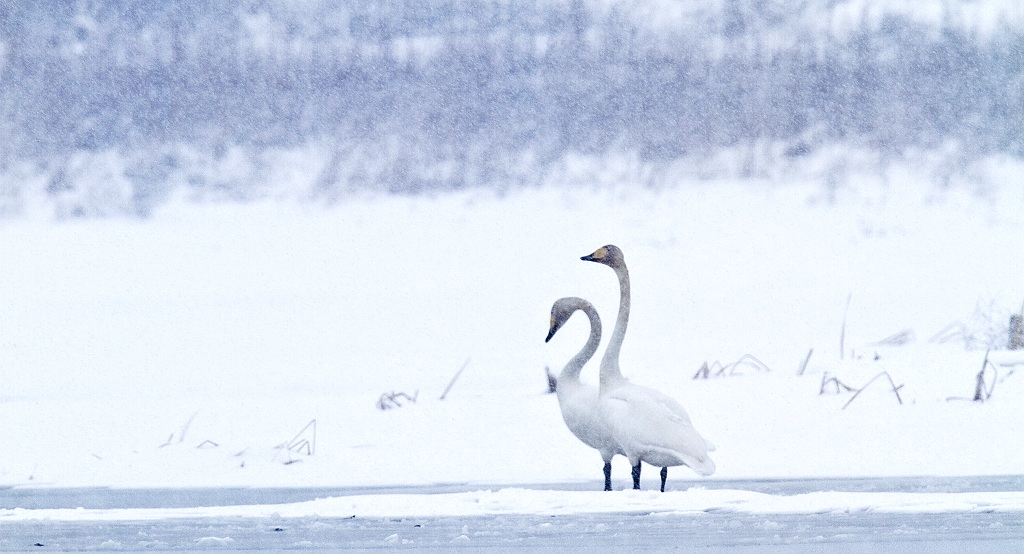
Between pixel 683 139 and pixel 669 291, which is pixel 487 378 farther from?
pixel 683 139

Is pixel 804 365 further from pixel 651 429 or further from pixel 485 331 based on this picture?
→ pixel 485 331

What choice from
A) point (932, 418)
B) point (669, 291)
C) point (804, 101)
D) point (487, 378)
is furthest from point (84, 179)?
point (932, 418)

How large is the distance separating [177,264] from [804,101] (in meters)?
2.08

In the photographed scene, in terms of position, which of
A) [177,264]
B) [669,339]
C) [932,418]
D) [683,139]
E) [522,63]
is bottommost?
[932,418]

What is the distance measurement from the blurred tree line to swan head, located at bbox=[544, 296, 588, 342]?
1.78 ft

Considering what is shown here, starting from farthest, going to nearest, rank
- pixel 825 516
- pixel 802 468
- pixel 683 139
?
1. pixel 683 139
2. pixel 802 468
3. pixel 825 516

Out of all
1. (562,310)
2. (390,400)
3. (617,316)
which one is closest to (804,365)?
(617,316)

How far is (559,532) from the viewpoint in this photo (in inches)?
125

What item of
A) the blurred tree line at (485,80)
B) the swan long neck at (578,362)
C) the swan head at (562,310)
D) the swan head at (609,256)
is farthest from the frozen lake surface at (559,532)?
the blurred tree line at (485,80)

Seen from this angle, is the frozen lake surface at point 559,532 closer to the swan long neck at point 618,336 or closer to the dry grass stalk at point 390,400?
the swan long neck at point 618,336

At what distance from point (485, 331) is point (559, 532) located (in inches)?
36.5

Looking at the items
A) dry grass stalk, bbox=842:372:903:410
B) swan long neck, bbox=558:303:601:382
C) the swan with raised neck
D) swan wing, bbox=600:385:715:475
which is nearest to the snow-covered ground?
dry grass stalk, bbox=842:372:903:410

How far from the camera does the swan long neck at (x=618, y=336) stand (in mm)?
3529

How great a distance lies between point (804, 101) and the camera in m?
4.09
